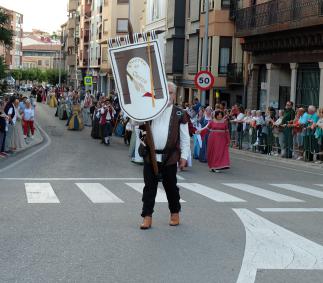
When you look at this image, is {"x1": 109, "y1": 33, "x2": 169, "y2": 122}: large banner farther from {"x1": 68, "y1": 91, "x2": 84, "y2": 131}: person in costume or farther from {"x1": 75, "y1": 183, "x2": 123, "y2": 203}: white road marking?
{"x1": 68, "y1": 91, "x2": 84, "y2": 131}: person in costume

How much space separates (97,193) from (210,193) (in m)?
1.99

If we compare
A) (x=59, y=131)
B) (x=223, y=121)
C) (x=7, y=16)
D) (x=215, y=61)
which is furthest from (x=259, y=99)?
(x=223, y=121)

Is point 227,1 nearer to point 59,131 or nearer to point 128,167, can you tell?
point 59,131

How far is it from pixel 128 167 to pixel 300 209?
27.1 feet

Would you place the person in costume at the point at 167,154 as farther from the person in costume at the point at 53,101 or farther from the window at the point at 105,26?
the window at the point at 105,26

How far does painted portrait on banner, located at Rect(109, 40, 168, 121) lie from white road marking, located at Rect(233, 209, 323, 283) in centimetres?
190

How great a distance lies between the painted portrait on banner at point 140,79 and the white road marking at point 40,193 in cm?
286

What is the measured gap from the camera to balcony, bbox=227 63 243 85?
38500 millimetres

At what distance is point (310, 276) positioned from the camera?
652 centimetres

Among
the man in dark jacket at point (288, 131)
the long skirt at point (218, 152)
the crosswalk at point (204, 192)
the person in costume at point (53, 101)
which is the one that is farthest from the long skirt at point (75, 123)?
the person in costume at point (53, 101)

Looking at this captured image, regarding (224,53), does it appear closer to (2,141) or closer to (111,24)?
(2,141)

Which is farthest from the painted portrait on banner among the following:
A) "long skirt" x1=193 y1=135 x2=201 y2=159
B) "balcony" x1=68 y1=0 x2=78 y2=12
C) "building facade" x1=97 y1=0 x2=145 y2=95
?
"balcony" x1=68 y1=0 x2=78 y2=12

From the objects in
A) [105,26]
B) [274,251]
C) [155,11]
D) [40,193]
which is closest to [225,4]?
[155,11]

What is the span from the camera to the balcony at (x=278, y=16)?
1103 inches
